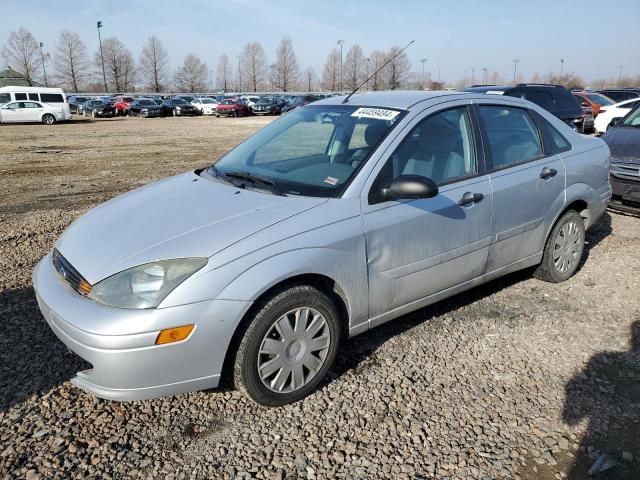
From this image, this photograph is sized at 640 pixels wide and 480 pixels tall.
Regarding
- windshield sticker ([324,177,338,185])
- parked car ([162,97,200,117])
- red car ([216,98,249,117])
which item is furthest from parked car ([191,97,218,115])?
windshield sticker ([324,177,338,185])

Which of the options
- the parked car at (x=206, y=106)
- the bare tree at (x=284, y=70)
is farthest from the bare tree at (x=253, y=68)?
the parked car at (x=206, y=106)

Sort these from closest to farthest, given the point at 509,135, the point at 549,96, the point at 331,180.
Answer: the point at 331,180 → the point at 509,135 → the point at 549,96

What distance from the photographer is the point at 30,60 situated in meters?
80.4

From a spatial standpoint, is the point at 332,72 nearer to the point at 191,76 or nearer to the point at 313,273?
the point at 191,76

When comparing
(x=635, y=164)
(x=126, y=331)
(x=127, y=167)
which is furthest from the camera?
(x=127, y=167)

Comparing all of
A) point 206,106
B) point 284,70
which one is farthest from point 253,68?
point 206,106

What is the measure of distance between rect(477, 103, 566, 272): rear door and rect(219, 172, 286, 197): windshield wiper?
1.58 metres

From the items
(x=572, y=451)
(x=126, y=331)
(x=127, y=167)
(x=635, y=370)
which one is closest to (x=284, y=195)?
(x=126, y=331)

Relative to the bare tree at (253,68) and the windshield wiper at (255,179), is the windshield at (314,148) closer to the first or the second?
the windshield wiper at (255,179)

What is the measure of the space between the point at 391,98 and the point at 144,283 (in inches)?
86.6

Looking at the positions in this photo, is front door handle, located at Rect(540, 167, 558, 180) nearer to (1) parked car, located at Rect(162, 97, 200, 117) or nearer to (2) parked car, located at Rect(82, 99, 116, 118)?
(2) parked car, located at Rect(82, 99, 116, 118)

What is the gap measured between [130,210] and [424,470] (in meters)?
2.24

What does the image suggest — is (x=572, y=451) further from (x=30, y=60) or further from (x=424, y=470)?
(x=30, y=60)

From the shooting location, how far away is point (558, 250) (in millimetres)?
4484
